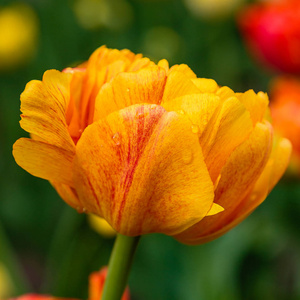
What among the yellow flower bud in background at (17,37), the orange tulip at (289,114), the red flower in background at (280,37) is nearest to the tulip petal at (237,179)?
the orange tulip at (289,114)

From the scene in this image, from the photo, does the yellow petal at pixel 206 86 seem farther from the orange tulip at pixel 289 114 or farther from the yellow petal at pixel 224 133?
the orange tulip at pixel 289 114

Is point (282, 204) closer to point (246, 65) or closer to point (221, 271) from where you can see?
point (221, 271)

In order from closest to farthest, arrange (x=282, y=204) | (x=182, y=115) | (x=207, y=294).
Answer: (x=182, y=115) → (x=207, y=294) → (x=282, y=204)

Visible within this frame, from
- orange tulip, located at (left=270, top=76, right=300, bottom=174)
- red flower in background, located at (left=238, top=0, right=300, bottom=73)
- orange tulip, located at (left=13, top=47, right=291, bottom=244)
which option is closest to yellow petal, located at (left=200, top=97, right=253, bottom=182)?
orange tulip, located at (left=13, top=47, right=291, bottom=244)

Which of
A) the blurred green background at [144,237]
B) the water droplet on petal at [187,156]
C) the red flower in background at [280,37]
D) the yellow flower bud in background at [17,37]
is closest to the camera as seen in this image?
the water droplet on petal at [187,156]

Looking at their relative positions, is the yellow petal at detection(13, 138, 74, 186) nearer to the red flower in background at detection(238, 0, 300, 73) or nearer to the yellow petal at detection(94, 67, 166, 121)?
the yellow petal at detection(94, 67, 166, 121)

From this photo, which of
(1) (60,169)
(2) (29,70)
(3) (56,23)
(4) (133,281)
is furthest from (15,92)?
(1) (60,169)

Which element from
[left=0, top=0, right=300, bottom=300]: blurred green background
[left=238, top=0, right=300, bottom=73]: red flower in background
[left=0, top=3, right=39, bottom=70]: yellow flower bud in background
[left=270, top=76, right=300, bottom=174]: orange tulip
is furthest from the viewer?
[left=0, top=3, right=39, bottom=70]: yellow flower bud in background
